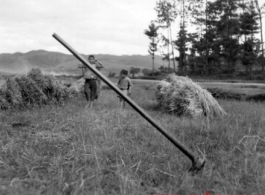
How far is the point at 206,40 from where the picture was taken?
31.3 meters

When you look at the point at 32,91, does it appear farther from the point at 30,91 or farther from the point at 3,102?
the point at 3,102

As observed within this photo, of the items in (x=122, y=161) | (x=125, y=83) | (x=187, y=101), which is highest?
(x=125, y=83)

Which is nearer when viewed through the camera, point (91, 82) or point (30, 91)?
point (30, 91)

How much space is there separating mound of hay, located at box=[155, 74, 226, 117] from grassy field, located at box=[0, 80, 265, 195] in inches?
65.4

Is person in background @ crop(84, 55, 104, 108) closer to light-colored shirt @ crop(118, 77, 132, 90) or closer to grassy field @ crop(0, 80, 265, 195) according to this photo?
light-colored shirt @ crop(118, 77, 132, 90)

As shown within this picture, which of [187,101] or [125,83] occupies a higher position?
[125,83]

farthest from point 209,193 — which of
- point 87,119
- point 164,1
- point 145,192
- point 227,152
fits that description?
point 164,1

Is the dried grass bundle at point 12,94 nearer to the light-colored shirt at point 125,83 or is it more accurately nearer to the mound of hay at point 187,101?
the light-colored shirt at point 125,83

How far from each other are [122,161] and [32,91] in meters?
4.67

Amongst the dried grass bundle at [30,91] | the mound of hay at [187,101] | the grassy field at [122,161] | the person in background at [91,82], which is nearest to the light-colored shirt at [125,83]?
the person in background at [91,82]

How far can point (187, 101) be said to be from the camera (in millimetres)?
5922

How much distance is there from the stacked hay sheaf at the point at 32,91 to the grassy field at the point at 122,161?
72.9 inches

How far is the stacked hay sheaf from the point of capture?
5963 mm

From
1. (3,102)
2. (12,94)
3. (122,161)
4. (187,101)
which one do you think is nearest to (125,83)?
(187,101)
